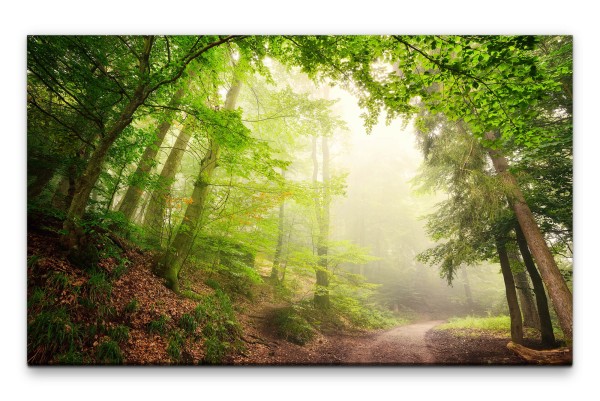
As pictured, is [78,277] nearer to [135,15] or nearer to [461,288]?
[135,15]

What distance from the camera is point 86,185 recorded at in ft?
8.69

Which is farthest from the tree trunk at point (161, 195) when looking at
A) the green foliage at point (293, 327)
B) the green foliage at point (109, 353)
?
the green foliage at point (293, 327)

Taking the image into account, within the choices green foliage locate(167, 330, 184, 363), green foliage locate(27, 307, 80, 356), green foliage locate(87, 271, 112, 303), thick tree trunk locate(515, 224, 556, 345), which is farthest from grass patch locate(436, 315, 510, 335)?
green foliage locate(27, 307, 80, 356)

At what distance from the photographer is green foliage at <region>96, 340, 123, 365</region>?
2551mm

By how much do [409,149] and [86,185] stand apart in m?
5.19

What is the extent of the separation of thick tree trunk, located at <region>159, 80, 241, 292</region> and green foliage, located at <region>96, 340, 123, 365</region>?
1321 mm

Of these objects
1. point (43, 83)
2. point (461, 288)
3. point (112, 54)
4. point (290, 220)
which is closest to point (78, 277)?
point (43, 83)

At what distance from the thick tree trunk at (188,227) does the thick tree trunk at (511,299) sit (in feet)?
16.7

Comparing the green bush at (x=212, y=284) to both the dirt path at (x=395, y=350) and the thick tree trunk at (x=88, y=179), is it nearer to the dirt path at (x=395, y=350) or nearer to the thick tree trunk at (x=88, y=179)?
the thick tree trunk at (x=88, y=179)

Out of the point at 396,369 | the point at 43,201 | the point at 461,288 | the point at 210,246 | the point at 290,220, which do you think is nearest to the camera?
the point at 43,201

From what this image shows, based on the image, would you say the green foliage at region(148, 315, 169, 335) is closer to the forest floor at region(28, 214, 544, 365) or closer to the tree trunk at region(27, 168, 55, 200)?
the forest floor at region(28, 214, 544, 365)

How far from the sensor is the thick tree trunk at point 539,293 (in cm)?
323

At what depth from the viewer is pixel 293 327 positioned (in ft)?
14.0
